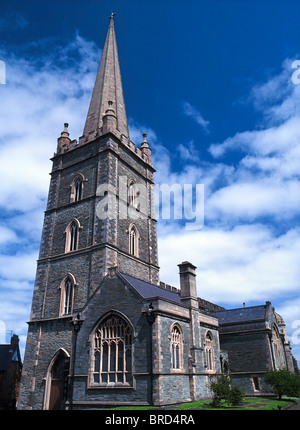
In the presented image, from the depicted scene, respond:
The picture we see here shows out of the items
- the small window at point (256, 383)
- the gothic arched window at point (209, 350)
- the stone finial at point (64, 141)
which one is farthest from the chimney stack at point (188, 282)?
the stone finial at point (64, 141)

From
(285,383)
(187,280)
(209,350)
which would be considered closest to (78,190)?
(187,280)

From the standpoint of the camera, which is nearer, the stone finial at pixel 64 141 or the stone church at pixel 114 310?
the stone church at pixel 114 310

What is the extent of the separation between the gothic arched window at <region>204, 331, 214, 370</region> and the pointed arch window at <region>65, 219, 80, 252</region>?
39.1ft

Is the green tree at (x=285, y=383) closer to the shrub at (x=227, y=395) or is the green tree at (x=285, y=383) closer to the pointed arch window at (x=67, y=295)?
the shrub at (x=227, y=395)

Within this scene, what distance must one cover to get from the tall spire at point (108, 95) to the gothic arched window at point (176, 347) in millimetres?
19421

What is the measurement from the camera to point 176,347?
61.3ft

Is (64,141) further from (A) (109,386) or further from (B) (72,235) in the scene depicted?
(A) (109,386)

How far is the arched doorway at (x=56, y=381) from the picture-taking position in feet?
72.2

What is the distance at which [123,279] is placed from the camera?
19.0 m

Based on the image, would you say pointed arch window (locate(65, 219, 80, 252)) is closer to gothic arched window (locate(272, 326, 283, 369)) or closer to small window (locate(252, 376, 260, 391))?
small window (locate(252, 376, 260, 391))

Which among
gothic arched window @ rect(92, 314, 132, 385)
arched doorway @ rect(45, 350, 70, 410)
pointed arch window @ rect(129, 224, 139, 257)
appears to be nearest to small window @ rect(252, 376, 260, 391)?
pointed arch window @ rect(129, 224, 139, 257)

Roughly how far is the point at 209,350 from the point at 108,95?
2669 cm

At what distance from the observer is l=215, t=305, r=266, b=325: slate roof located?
29.7 metres
